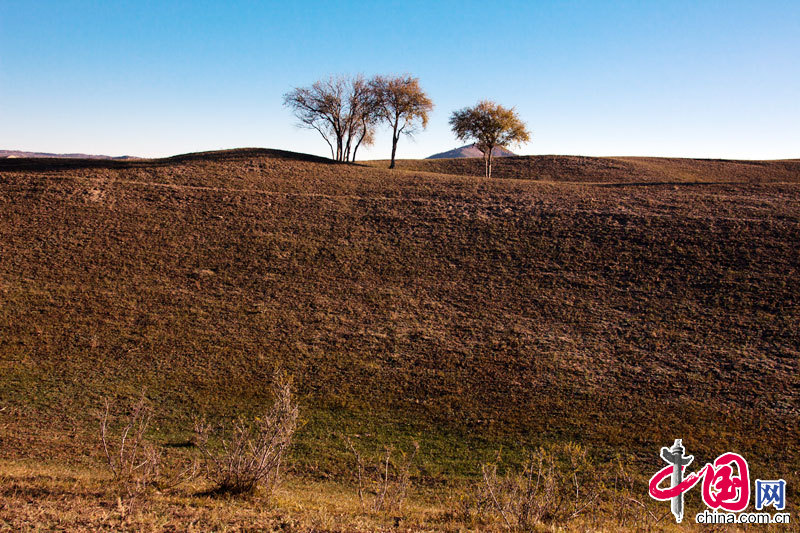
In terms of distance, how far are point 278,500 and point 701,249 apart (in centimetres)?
3197

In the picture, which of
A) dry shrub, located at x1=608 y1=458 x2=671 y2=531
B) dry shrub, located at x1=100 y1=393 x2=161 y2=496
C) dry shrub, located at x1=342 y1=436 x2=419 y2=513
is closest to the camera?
dry shrub, located at x1=608 y1=458 x2=671 y2=531

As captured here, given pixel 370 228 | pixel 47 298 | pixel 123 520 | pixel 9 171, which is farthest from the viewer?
pixel 9 171

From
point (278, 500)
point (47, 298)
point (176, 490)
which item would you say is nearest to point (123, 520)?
point (176, 490)

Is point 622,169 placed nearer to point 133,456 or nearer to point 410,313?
point 410,313

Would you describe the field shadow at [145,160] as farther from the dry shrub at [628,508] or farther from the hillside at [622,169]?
the dry shrub at [628,508]

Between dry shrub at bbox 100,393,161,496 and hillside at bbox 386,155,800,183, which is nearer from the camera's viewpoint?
dry shrub at bbox 100,393,161,496

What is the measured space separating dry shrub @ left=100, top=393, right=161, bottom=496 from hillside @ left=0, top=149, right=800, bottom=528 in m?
0.81

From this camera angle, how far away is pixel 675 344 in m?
22.6

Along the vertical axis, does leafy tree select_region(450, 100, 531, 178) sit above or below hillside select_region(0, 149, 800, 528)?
above

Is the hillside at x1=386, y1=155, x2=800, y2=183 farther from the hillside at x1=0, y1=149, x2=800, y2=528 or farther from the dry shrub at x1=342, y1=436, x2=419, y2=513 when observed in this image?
the dry shrub at x1=342, y1=436, x2=419, y2=513

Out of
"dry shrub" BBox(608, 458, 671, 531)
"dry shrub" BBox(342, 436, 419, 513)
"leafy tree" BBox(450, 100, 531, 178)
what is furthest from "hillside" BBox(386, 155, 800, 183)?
"dry shrub" BBox(342, 436, 419, 513)

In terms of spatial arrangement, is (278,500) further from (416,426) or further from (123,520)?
(416,426)

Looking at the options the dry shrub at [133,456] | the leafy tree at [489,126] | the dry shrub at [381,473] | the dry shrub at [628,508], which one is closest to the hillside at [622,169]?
the leafy tree at [489,126]

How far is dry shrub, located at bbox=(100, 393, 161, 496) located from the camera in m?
9.73
